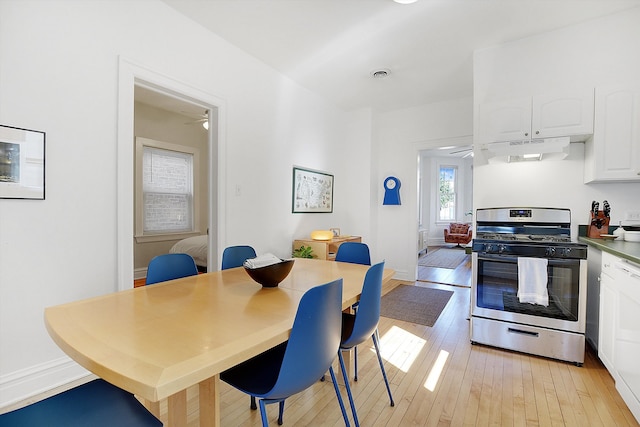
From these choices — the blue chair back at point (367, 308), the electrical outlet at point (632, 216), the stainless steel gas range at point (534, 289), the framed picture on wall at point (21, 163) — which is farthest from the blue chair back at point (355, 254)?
the electrical outlet at point (632, 216)

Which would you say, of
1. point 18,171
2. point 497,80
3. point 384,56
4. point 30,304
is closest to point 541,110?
point 497,80

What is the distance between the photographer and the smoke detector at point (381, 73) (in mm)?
3629

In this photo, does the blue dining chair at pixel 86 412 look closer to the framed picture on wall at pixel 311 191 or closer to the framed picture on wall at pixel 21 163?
the framed picture on wall at pixel 21 163

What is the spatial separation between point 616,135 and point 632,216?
28.2 inches

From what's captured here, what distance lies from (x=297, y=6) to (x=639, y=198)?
10.6 feet

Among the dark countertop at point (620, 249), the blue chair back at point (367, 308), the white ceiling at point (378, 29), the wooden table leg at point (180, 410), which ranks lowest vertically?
the wooden table leg at point (180, 410)

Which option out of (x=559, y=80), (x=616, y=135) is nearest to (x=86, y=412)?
(x=616, y=135)

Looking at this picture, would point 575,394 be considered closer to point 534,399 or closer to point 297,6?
point 534,399

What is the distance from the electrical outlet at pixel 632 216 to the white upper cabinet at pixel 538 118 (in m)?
0.72

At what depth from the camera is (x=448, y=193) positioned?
9.70 meters

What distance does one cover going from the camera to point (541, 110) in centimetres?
269

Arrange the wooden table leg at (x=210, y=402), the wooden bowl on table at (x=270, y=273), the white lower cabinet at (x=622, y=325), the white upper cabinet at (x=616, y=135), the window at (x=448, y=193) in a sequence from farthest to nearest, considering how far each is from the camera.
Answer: the window at (x=448, y=193) → the white upper cabinet at (x=616, y=135) → the white lower cabinet at (x=622, y=325) → the wooden bowl on table at (x=270, y=273) → the wooden table leg at (x=210, y=402)

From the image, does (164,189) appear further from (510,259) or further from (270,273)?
(510,259)

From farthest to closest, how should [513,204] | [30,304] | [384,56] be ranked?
[384,56] < [513,204] < [30,304]
